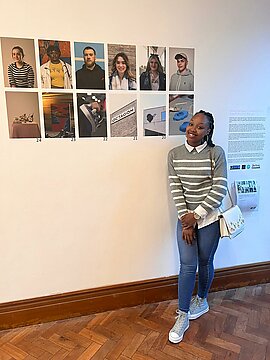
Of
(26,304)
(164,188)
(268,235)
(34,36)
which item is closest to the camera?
(34,36)

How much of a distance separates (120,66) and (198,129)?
0.66 m

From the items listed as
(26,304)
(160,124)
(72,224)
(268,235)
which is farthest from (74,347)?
(268,235)

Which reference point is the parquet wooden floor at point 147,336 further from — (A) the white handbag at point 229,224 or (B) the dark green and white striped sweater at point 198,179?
(B) the dark green and white striped sweater at point 198,179

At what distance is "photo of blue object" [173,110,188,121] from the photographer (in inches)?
85.6

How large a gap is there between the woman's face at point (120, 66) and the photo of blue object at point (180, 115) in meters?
0.47

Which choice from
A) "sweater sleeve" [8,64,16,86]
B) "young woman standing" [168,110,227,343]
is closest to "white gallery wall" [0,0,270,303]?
"sweater sleeve" [8,64,16,86]

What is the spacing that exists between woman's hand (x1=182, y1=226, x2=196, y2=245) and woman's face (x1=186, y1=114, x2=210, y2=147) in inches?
21.5

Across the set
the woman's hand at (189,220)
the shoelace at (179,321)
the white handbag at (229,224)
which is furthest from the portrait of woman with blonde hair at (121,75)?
the shoelace at (179,321)

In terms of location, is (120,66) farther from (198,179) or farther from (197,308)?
(197,308)

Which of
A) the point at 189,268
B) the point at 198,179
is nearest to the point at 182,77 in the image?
the point at 198,179

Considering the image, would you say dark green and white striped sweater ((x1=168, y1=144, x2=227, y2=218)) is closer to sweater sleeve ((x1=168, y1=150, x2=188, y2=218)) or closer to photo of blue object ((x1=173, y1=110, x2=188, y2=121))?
sweater sleeve ((x1=168, y1=150, x2=188, y2=218))

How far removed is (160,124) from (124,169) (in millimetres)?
406

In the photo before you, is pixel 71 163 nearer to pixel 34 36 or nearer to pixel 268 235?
pixel 34 36

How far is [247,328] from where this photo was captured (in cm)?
206
